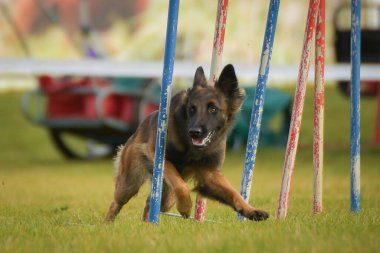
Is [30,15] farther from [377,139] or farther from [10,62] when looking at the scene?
[377,139]

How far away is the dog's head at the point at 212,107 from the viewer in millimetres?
5848

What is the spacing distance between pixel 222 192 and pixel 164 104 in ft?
2.98

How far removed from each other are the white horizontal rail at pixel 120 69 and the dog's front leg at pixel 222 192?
8.42m

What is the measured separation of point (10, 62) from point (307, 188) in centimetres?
648

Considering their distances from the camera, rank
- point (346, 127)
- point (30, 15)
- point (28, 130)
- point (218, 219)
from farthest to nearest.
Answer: point (30, 15) < point (28, 130) < point (346, 127) < point (218, 219)

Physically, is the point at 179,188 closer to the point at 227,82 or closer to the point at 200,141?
the point at 200,141

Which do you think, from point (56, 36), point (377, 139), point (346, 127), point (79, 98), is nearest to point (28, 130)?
point (56, 36)

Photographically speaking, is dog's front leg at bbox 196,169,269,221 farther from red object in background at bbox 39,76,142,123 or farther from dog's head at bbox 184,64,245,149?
red object in background at bbox 39,76,142,123

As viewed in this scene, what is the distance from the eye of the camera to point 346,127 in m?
20.5

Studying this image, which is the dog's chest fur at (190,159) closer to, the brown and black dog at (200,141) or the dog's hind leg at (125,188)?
the brown and black dog at (200,141)

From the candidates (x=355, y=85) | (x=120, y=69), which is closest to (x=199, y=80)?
(x=355, y=85)

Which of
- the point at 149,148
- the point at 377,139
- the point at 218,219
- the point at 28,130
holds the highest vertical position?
the point at 149,148

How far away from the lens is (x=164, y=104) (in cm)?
546

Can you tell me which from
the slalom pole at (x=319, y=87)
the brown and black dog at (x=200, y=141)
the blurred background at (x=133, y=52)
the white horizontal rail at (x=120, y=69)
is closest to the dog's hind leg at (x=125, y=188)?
the brown and black dog at (x=200, y=141)
